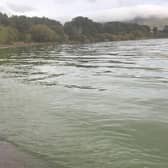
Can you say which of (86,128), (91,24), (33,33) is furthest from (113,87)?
(91,24)

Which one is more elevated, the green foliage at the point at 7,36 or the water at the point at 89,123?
the green foliage at the point at 7,36

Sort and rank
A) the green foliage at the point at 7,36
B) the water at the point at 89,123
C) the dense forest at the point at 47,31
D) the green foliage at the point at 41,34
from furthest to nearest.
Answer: the green foliage at the point at 41,34 < the dense forest at the point at 47,31 < the green foliage at the point at 7,36 < the water at the point at 89,123

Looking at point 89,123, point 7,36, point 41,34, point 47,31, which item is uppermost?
point 47,31

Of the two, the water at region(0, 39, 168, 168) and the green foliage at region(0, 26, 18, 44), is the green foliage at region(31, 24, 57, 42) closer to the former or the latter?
the green foliage at region(0, 26, 18, 44)

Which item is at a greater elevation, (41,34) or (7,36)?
(41,34)

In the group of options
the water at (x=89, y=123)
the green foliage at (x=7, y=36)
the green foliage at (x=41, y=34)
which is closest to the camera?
the water at (x=89, y=123)

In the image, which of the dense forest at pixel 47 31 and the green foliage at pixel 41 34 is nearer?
the dense forest at pixel 47 31

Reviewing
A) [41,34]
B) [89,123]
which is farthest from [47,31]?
[89,123]

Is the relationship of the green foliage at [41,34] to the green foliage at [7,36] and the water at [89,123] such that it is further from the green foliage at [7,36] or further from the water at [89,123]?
the water at [89,123]

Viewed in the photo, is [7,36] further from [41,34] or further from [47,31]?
[47,31]

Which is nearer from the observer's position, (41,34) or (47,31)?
(41,34)

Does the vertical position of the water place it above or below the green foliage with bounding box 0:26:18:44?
below

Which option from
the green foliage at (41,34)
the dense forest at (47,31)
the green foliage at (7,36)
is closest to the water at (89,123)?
the green foliage at (7,36)

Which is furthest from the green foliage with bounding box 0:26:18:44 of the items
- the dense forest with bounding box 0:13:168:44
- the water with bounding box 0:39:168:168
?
the water with bounding box 0:39:168:168
